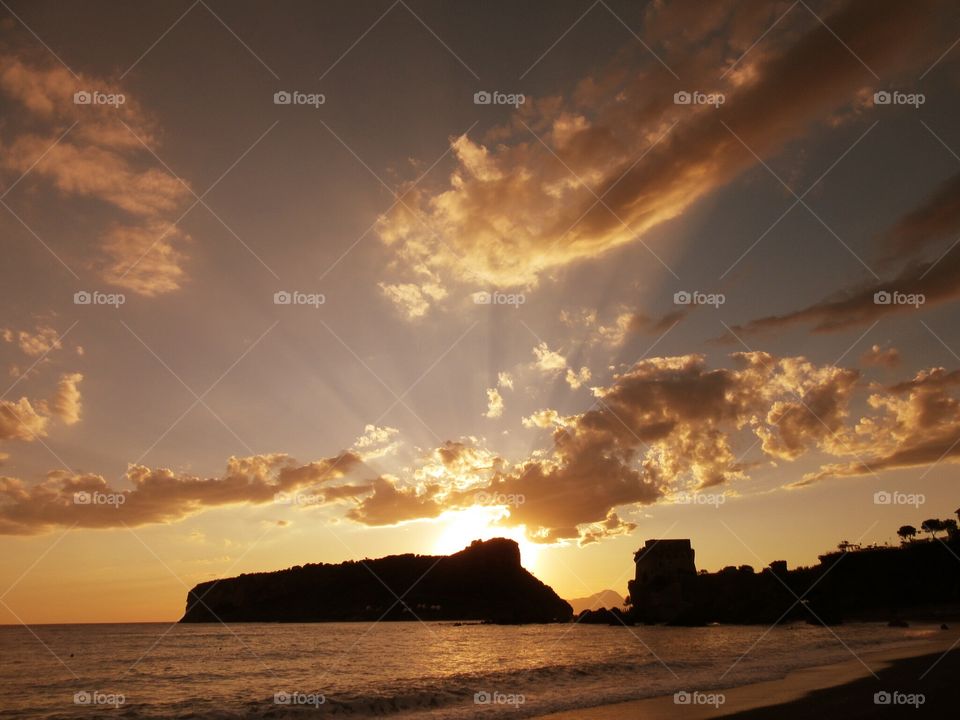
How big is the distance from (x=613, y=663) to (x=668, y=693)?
2063 centimetres

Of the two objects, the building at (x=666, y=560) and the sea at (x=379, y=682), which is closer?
the sea at (x=379, y=682)

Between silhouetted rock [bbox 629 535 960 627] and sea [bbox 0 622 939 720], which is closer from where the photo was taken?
sea [bbox 0 622 939 720]

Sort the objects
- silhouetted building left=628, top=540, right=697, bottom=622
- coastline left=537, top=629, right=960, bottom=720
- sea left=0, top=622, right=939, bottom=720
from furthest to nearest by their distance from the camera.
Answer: silhouetted building left=628, top=540, right=697, bottom=622, sea left=0, top=622, right=939, bottom=720, coastline left=537, top=629, right=960, bottom=720

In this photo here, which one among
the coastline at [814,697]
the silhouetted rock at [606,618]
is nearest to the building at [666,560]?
the silhouetted rock at [606,618]

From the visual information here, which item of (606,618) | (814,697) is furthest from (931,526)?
(814,697)

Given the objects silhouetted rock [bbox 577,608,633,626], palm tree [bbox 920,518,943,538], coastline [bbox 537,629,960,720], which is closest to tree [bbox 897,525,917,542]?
palm tree [bbox 920,518,943,538]

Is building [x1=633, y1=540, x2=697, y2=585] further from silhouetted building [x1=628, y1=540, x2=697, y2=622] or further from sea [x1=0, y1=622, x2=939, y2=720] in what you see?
sea [x1=0, y1=622, x2=939, y2=720]

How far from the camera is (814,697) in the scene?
2436cm

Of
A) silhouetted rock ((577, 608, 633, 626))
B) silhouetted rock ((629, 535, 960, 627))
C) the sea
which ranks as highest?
the sea

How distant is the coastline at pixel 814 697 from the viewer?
2130cm

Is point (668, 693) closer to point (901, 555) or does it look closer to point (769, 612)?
point (769, 612)

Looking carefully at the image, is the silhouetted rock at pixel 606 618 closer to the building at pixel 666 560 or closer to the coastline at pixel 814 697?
the building at pixel 666 560

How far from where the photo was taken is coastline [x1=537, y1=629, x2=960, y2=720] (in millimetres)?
21297

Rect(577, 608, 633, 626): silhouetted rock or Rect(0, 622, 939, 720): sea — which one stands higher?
Rect(0, 622, 939, 720): sea
